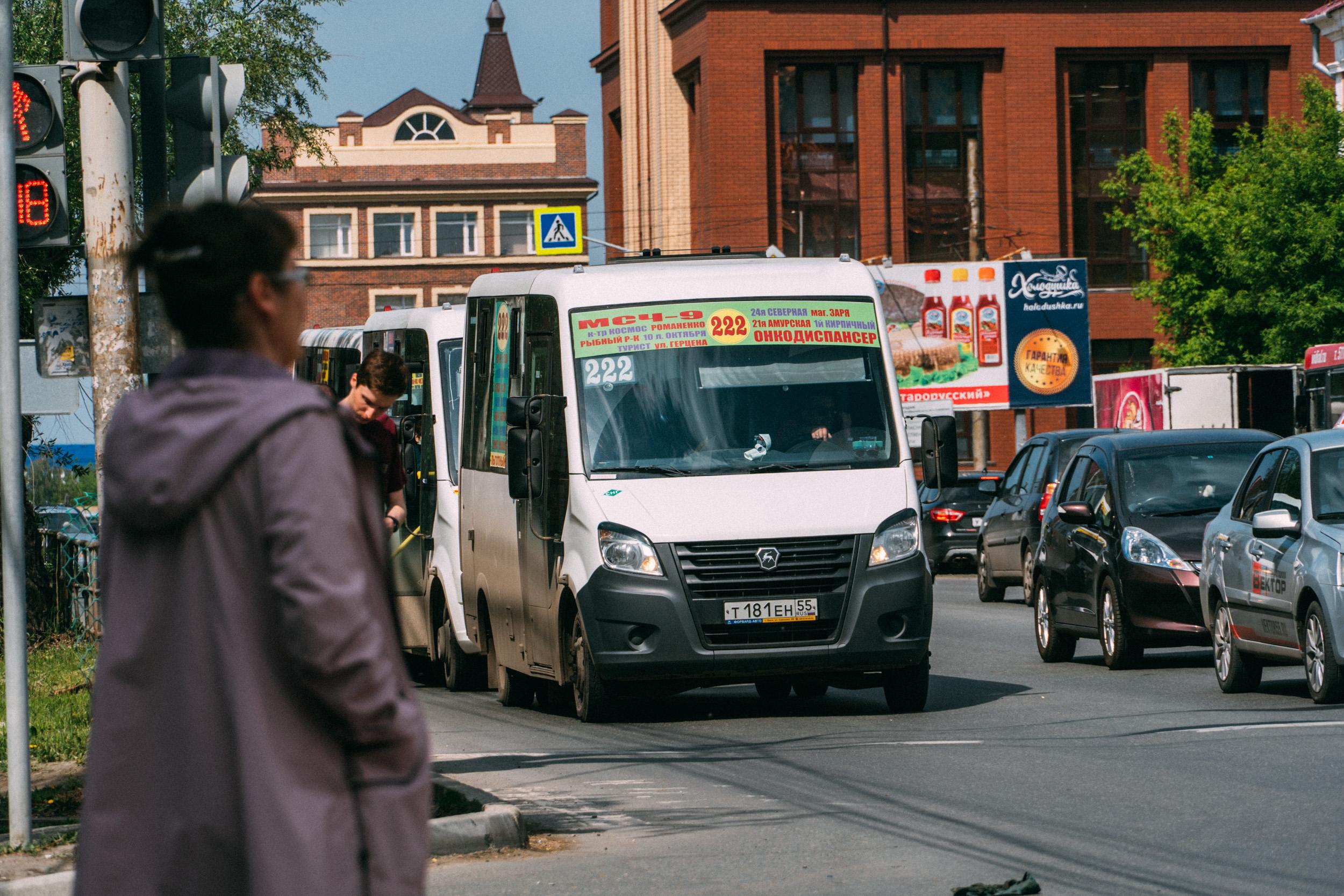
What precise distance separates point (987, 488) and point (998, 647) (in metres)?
16.0

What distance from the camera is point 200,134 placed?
8414 millimetres

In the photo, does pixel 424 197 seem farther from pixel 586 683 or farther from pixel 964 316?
pixel 586 683

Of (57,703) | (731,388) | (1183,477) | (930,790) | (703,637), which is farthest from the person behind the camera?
(1183,477)

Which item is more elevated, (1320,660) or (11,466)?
(11,466)

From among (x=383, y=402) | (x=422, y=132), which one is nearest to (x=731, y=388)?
(x=383, y=402)

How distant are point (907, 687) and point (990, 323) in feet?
112

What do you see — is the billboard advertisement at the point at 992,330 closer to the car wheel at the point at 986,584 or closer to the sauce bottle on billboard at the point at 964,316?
the sauce bottle on billboard at the point at 964,316

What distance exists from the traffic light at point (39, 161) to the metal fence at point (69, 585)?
11289 mm

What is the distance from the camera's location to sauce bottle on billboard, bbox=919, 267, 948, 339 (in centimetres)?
4616

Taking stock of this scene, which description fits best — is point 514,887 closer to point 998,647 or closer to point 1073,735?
point 1073,735

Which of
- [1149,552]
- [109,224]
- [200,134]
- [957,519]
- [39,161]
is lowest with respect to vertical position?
[957,519]

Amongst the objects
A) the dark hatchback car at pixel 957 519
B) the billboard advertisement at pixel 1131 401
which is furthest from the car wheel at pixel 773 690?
the billboard advertisement at pixel 1131 401

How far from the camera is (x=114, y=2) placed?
7.85 meters

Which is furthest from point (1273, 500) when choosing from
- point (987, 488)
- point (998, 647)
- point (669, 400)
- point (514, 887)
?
point (987, 488)
